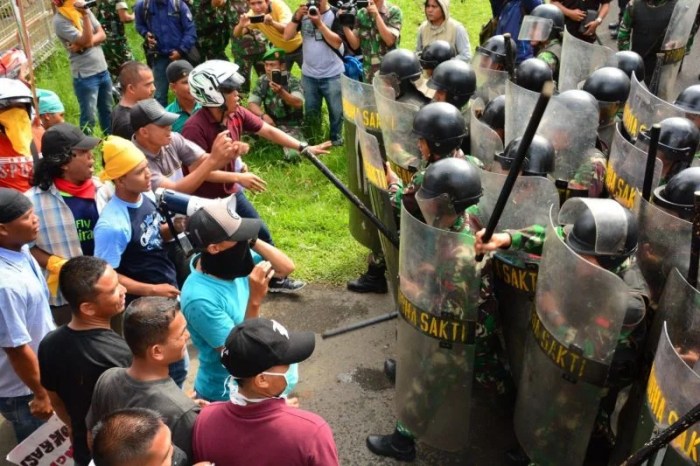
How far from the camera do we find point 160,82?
8.81 meters

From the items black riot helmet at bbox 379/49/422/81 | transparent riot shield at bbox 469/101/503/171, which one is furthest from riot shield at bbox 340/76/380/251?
transparent riot shield at bbox 469/101/503/171

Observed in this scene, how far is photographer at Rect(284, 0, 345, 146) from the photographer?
26.4ft

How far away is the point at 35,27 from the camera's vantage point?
39.0 feet

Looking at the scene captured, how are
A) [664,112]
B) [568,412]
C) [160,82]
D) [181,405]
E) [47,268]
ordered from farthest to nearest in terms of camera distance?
[160,82] < [664,112] < [47,268] < [568,412] < [181,405]

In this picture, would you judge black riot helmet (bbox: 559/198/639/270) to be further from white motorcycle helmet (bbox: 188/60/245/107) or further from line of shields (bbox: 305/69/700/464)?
white motorcycle helmet (bbox: 188/60/245/107)

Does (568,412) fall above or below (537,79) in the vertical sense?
below

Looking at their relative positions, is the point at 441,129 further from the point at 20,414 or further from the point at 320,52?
the point at 320,52

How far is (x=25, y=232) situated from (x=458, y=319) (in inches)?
87.4

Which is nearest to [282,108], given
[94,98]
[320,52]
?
[320,52]

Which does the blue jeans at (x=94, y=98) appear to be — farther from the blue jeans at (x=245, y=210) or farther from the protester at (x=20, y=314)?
the protester at (x=20, y=314)

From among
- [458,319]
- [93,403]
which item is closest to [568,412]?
[458,319]

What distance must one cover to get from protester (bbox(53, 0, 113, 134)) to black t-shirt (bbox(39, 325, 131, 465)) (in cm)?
Result: 540

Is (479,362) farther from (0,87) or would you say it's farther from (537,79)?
(0,87)

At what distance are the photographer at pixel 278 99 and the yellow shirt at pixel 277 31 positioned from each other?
0.12m
